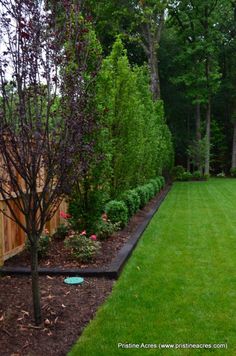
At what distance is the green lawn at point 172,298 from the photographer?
127 inches

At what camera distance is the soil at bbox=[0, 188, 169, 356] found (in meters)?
3.06

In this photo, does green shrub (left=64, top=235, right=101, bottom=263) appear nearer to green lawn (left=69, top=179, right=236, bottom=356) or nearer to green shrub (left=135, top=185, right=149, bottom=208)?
green lawn (left=69, top=179, right=236, bottom=356)

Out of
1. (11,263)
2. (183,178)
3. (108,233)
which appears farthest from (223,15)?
(11,263)

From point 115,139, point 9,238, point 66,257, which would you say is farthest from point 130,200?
point 9,238

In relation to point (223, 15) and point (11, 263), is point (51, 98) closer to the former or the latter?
point (11, 263)

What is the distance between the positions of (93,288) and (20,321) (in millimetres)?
1078

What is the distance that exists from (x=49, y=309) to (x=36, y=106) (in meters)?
1.84

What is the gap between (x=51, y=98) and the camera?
324 centimetres

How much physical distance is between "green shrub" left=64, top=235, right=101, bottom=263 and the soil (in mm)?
90

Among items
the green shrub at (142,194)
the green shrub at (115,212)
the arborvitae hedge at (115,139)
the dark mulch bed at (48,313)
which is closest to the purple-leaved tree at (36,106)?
the dark mulch bed at (48,313)

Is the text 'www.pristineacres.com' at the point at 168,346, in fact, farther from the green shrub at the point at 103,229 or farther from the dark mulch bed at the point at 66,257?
the green shrub at the point at 103,229

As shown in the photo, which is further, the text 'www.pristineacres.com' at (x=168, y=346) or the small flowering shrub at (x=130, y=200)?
the small flowering shrub at (x=130, y=200)

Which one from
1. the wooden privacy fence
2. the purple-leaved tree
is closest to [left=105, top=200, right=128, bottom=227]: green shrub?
the wooden privacy fence

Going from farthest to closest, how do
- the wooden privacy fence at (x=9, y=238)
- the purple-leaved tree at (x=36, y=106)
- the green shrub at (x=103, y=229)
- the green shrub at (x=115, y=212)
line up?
the green shrub at (x=115, y=212) < the green shrub at (x=103, y=229) < the wooden privacy fence at (x=9, y=238) < the purple-leaved tree at (x=36, y=106)
